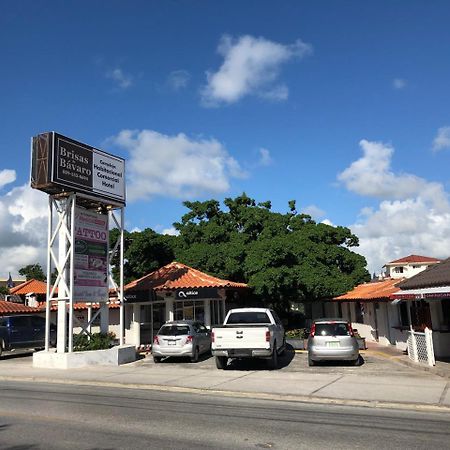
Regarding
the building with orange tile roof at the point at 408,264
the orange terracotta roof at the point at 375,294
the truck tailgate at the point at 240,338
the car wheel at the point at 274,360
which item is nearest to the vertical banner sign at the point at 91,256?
the truck tailgate at the point at 240,338

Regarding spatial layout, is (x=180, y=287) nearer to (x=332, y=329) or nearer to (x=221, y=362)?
(x=221, y=362)

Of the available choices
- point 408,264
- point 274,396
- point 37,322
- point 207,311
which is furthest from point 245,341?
point 408,264

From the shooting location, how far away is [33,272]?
9406 cm

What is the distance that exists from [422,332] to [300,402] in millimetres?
7300

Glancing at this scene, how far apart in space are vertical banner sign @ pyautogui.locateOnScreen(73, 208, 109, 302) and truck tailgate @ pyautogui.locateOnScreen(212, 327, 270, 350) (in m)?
6.56

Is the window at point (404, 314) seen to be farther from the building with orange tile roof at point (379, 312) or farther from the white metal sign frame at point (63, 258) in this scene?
the white metal sign frame at point (63, 258)

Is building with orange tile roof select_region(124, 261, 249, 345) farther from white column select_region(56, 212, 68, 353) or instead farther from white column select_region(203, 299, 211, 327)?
white column select_region(56, 212, 68, 353)

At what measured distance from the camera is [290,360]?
1858 cm

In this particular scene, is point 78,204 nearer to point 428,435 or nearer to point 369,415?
point 369,415

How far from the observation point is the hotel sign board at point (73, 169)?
1839cm

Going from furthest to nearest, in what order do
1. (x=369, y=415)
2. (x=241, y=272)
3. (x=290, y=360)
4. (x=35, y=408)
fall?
1. (x=241, y=272)
2. (x=290, y=360)
3. (x=35, y=408)
4. (x=369, y=415)

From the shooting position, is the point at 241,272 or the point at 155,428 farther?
the point at 241,272

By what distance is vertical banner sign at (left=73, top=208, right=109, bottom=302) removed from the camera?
63.6 ft

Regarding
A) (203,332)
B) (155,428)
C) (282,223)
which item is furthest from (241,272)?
(155,428)
